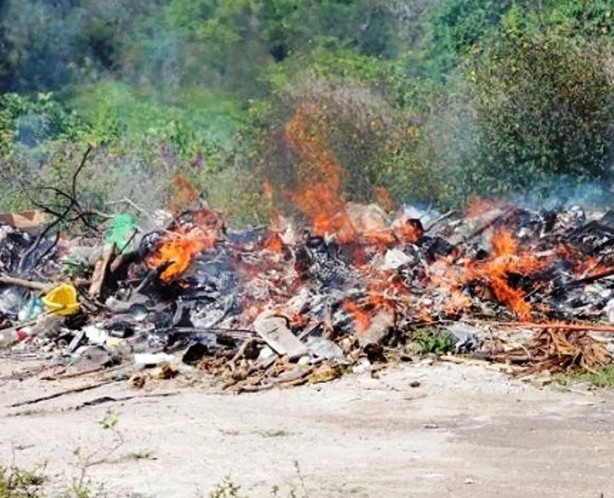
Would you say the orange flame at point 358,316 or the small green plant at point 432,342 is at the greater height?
the orange flame at point 358,316

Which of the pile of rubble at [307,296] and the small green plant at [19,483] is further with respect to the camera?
the pile of rubble at [307,296]

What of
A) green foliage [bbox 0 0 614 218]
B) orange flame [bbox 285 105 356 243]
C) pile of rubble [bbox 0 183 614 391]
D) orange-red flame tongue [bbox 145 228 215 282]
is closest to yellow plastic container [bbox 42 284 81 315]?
pile of rubble [bbox 0 183 614 391]

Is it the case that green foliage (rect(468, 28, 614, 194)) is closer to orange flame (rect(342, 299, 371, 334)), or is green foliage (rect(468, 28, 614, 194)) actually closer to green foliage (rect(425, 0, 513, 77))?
green foliage (rect(425, 0, 513, 77))

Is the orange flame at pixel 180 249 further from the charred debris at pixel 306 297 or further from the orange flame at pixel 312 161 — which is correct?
the orange flame at pixel 312 161

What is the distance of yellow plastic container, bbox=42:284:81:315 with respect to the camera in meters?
13.0

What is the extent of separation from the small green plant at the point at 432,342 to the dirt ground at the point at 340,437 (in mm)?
399

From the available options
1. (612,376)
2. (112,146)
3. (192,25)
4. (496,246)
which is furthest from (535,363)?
(192,25)

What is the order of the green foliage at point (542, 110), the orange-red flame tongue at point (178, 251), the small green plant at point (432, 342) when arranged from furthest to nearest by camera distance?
the green foliage at point (542, 110) < the orange-red flame tongue at point (178, 251) < the small green plant at point (432, 342)

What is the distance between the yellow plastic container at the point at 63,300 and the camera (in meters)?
13.0

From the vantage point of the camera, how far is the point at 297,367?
10602mm

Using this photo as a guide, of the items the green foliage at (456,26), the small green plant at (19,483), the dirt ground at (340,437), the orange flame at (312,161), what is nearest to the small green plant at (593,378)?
the dirt ground at (340,437)

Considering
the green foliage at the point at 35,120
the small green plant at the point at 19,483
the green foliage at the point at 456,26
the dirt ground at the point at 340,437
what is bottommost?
the green foliage at the point at 35,120

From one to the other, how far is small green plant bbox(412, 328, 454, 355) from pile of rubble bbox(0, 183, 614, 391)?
0.14 ft

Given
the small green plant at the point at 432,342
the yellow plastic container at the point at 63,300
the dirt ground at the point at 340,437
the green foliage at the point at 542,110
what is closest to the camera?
the dirt ground at the point at 340,437
